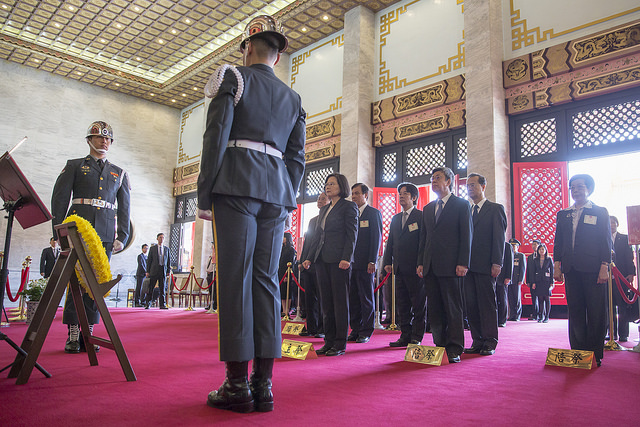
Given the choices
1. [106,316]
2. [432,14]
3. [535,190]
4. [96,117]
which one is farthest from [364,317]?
[96,117]

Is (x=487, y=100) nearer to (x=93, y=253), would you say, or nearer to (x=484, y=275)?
(x=484, y=275)

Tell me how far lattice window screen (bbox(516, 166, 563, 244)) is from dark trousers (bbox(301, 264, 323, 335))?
13.7ft

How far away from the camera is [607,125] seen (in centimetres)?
725

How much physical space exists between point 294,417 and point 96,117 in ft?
51.9

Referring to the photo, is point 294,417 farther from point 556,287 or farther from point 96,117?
point 96,117

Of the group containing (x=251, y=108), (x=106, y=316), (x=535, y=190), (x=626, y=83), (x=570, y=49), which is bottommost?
(x=106, y=316)

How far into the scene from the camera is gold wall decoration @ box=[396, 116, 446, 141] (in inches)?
357

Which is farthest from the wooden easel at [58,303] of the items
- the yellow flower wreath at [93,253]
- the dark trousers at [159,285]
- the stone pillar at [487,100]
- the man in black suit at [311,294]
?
the dark trousers at [159,285]

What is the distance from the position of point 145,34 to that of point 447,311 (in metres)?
12.0

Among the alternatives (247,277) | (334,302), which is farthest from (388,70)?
(247,277)

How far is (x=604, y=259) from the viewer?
344cm

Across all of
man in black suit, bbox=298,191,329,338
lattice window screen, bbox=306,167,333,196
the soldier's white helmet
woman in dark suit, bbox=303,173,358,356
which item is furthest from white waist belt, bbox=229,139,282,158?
lattice window screen, bbox=306,167,333,196

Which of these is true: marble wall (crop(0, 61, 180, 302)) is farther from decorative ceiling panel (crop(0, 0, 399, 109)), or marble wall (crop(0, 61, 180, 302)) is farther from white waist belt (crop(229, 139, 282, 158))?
white waist belt (crop(229, 139, 282, 158))

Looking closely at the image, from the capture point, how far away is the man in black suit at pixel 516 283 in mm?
7879
